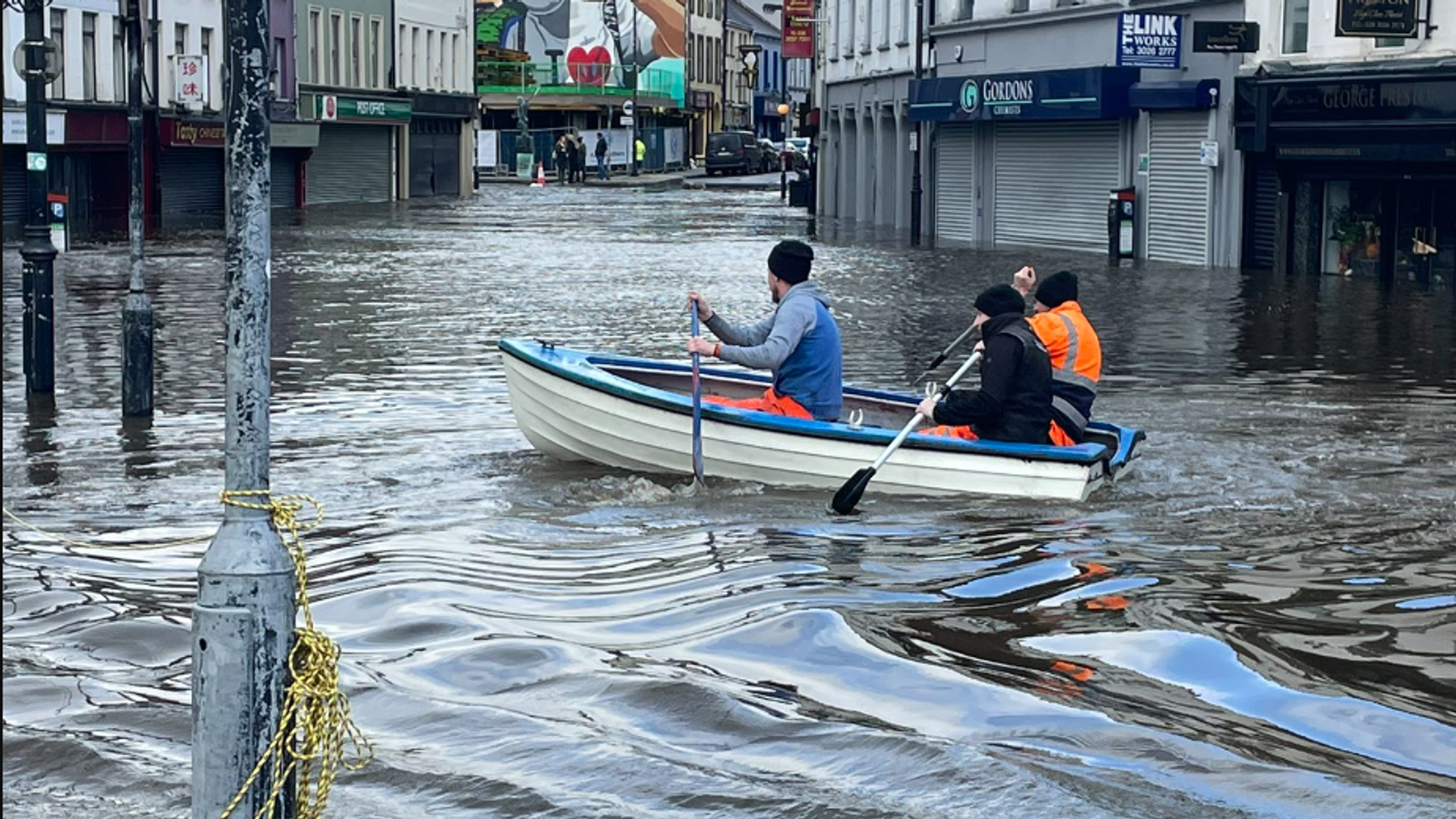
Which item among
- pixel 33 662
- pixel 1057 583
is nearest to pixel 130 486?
pixel 33 662

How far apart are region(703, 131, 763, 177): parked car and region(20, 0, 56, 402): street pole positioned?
72.6m

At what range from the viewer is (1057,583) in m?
10.1

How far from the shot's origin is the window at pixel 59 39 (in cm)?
4441

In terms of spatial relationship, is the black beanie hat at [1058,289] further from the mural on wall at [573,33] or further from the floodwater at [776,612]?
the mural on wall at [573,33]

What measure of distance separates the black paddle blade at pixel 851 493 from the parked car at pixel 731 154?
77209 millimetres

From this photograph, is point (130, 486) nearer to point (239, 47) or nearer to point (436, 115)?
point (239, 47)

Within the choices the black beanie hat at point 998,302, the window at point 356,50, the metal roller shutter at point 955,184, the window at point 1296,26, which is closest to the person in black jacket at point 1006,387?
the black beanie hat at point 998,302

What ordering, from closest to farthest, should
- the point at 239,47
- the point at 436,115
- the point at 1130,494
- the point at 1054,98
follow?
the point at 239,47
the point at 1130,494
the point at 1054,98
the point at 436,115

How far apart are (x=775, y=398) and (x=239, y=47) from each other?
8.48 metres

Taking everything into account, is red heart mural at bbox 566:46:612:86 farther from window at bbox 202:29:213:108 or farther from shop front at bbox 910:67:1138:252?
shop front at bbox 910:67:1138:252

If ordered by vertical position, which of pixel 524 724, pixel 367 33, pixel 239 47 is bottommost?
pixel 524 724

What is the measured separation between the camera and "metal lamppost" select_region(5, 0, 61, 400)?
1500 centimetres

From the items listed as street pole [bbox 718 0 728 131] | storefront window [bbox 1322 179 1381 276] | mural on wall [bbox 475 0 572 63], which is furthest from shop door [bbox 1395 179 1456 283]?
street pole [bbox 718 0 728 131]

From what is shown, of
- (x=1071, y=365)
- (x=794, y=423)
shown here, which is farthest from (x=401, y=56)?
(x=794, y=423)
